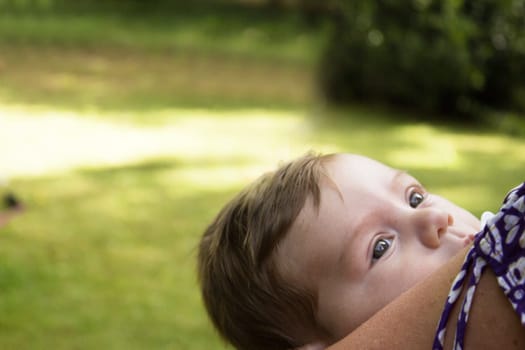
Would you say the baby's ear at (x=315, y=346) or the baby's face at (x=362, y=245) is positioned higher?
the baby's face at (x=362, y=245)

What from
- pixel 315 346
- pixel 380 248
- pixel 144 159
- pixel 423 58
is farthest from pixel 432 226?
pixel 423 58

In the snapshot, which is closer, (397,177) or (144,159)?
(397,177)

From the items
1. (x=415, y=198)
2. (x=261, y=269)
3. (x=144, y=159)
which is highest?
(x=415, y=198)

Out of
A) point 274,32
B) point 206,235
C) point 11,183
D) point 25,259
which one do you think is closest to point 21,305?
point 25,259

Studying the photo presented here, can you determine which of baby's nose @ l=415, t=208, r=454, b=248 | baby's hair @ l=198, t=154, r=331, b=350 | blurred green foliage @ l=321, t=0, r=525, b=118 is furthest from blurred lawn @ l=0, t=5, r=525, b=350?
baby's nose @ l=415, t=208, r=454, b=248

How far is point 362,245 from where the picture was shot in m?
1.64

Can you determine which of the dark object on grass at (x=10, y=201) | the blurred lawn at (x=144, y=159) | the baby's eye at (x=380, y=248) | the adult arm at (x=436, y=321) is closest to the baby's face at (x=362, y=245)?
the baby's eye at (x=380, y=248)

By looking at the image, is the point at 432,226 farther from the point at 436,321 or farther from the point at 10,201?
the point at 10,201

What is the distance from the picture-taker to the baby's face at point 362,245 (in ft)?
5.27

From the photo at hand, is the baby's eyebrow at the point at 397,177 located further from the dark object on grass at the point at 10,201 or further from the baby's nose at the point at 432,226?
the dark object on grass at the point at 10,201

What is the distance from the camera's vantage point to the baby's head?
63.7 inches

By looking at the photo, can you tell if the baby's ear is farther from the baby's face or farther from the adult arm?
the adult arm

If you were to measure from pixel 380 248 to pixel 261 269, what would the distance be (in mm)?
247

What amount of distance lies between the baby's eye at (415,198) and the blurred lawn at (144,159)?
151 cm
